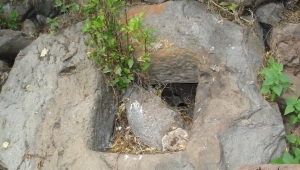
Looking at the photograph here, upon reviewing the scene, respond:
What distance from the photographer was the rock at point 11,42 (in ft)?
14.0

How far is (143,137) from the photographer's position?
3.27 m

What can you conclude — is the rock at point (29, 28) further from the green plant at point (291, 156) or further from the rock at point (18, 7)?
the green plant at point (291, 156)

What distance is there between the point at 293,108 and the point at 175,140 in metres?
0.97

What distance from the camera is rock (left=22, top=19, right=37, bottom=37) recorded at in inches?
183

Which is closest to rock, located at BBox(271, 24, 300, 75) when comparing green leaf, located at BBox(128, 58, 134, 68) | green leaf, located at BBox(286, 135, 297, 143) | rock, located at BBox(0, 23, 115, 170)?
green leaf, located at BBox(286, 135, 297, 143)

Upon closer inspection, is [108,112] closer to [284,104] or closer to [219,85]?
[219,85]

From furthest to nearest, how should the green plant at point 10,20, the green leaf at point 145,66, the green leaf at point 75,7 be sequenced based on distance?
the green plant at point 10,20 < the green leaf at point 75,7 < the green leaf at point 145,66

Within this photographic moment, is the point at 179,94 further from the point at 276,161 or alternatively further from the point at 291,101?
the point at 276,161

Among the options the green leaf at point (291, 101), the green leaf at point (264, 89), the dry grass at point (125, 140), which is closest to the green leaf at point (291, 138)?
the green leaf at point (291, 101)

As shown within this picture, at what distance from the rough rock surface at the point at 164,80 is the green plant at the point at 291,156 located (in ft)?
0.23

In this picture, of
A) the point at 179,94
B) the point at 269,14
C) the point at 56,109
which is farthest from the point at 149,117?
the point at 269,14

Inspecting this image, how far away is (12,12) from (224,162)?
313cm

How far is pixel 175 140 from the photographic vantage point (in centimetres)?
313

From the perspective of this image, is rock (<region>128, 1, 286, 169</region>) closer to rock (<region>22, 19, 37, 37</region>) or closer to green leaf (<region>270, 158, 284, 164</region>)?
green leaf (<region>270, 158, 284, 164</region>)
